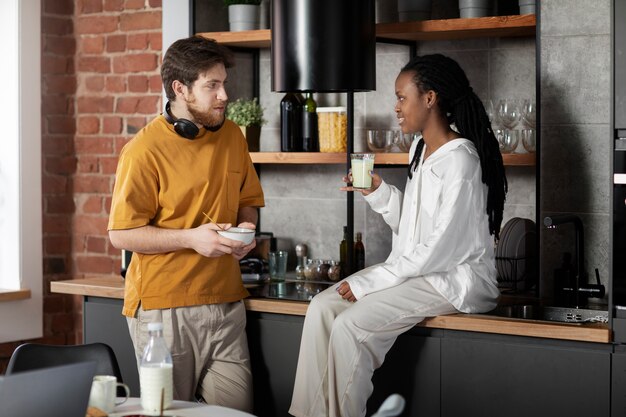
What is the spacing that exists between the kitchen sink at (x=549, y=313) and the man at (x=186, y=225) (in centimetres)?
93

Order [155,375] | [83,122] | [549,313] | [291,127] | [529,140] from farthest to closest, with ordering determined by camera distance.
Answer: [83,122], [291,127], [529,140], [549,313], [155,375]

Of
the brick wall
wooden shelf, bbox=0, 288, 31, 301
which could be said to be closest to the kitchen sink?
the brick wall

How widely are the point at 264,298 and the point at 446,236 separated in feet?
2.67

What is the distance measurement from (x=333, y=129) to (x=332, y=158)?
0.54 ft

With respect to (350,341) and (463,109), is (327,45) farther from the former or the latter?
(350,341)

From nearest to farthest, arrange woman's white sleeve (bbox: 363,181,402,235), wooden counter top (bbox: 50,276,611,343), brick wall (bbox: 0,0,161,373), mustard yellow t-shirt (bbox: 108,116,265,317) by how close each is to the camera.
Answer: wooden counter top (bbox: 50,276,611,343) → mustard yellow t-shirt (bbox: 108,116,265,317) → woman's white sleeve (bbox: 363,181,402,235) → brick wall (bbox: 0,0,161,373)

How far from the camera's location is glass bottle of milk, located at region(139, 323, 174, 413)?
2.29m

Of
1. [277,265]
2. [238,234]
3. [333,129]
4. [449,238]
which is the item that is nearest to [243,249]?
[238,234]

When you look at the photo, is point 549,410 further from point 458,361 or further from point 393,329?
point 393,329

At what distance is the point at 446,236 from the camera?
3143 millimetres

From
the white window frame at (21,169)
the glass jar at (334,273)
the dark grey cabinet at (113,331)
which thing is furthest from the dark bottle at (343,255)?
the white window frame at (21,169)

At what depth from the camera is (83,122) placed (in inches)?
196

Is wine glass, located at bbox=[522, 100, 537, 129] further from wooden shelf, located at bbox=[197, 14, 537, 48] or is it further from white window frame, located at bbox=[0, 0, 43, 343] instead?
white window frame, located at bbox=[0, 0, 43, 343]

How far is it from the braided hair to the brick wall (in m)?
1.87
